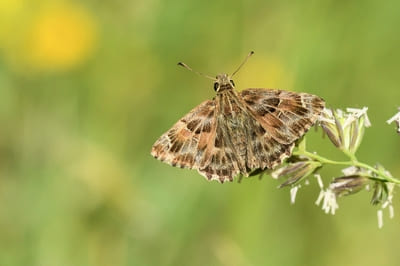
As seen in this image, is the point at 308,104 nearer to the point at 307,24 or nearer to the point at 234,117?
the point at 234,117

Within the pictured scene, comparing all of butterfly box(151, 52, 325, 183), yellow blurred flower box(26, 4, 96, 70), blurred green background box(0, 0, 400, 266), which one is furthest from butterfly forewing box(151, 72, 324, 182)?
yellow blurred flower box(26, 4, 96, 70)

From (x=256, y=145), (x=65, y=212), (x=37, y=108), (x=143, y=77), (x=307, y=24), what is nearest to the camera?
(x=256, y=145)

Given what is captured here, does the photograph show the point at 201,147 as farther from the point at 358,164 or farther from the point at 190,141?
the point at 358,164

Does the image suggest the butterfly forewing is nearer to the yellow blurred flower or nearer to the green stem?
the green stem

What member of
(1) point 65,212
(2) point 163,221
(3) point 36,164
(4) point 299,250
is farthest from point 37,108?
(4) point 299,250

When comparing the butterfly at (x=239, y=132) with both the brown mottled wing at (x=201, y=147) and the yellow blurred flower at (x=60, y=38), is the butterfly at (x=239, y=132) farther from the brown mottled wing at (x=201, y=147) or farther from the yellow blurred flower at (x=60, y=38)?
the yellow blurred flower at (x=60, y=38)

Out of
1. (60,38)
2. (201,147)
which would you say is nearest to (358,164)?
(201,147)
